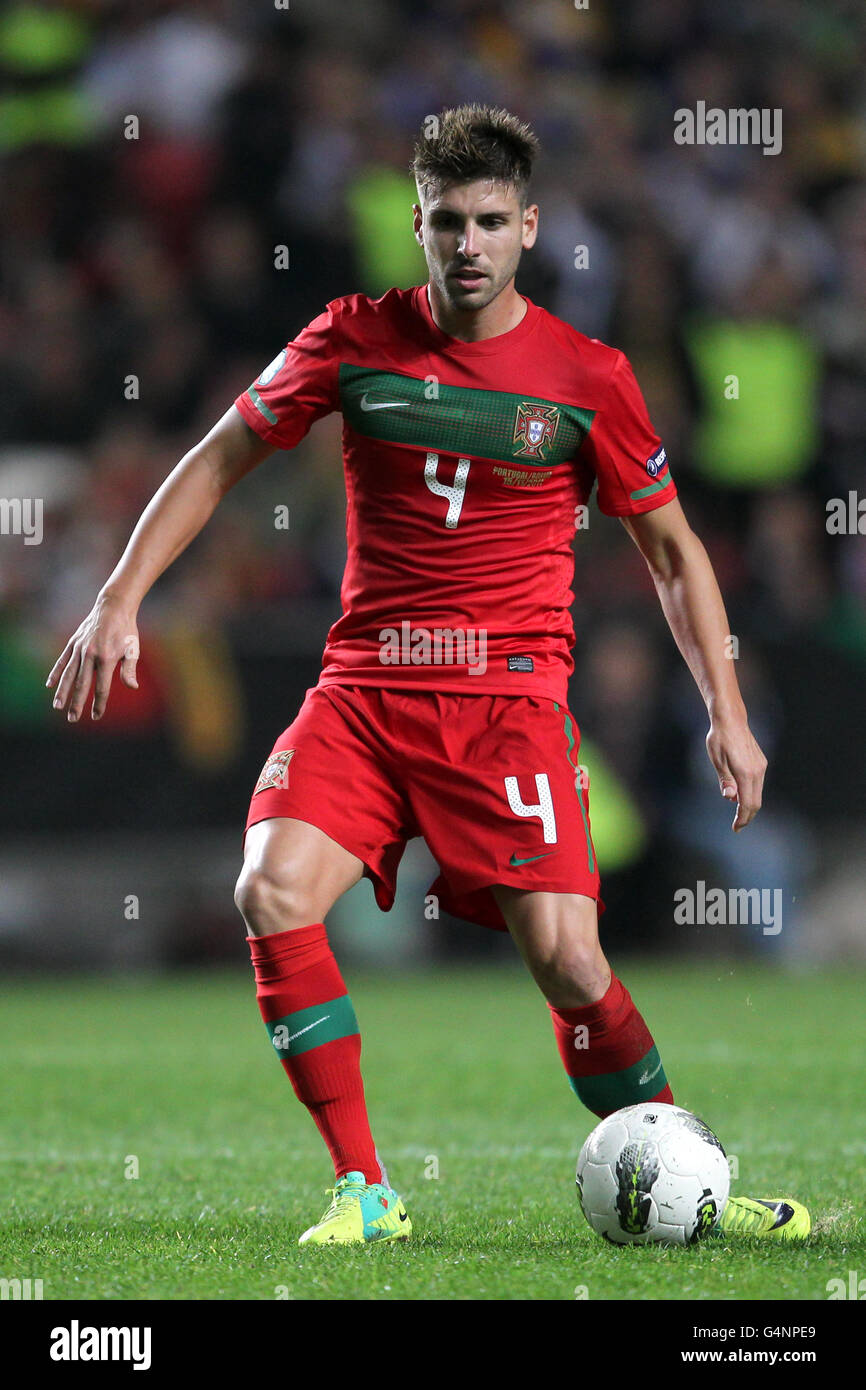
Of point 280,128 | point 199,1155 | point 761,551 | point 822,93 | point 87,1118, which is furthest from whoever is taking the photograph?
point 822,93

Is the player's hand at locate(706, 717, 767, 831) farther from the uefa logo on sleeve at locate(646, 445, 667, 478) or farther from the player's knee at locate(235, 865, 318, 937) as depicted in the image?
the player's knee at locate(235, 865, 318, 937)

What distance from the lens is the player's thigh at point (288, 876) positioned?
3930 millimetres

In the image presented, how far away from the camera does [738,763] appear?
4.15m

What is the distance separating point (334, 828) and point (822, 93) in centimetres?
999

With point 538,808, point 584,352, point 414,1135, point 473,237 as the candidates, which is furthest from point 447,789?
point 414,1135

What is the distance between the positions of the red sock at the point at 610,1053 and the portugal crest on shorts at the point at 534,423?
1.15 meters

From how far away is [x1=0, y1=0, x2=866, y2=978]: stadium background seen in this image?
9289mm

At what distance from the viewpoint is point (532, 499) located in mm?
4242

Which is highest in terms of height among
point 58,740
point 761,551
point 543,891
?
point 761,551

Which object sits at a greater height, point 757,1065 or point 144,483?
point 144,483

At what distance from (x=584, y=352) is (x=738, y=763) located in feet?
3.10

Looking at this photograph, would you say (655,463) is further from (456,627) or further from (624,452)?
(456,627)
